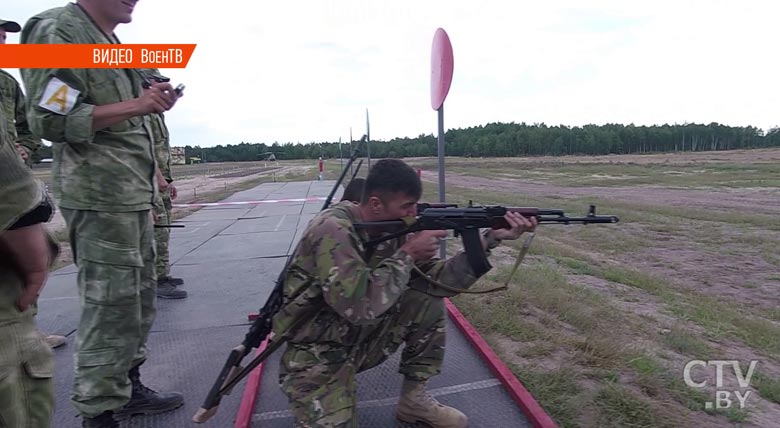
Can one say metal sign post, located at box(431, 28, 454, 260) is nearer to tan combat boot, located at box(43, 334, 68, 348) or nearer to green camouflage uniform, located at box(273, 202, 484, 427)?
green camouflage uniform, located at box(273, 202, 484, 427)

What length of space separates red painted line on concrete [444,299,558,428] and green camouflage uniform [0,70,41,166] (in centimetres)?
293

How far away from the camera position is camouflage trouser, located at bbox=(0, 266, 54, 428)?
1.24 m

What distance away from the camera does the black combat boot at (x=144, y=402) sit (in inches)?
97.3

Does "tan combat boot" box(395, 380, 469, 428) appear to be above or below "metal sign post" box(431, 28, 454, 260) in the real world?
below

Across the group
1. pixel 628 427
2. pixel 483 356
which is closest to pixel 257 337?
pixel 483 356

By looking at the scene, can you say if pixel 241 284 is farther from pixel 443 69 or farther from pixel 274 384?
pixel 443 69

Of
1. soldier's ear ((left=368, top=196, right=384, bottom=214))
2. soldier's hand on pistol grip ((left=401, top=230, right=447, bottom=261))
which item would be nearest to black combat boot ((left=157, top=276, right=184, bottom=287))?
soldier's ear ((left=368, top=196, right=384, bottom=214))

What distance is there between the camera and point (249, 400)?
249 cm

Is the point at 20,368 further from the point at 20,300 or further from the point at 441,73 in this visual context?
the point at 441,73

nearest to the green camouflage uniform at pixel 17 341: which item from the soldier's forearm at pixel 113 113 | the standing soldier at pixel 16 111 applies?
the soldier's forearm at pixel 113 113

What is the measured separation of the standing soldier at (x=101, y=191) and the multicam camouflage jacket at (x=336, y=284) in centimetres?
68

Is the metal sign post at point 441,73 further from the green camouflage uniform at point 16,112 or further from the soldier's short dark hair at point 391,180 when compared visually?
the green camouflage uniform at point 16,112

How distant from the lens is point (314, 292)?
7.09 feet

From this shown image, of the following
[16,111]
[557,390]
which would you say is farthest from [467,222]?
[16,111]
